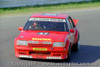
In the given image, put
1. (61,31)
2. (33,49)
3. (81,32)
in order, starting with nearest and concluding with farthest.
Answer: (33,49)
(61,31)
(81,32)

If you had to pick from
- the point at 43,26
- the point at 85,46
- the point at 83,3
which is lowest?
the point at 83,3

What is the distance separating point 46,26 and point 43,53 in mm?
1146

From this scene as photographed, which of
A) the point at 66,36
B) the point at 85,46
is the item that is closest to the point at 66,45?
the point at 66,36

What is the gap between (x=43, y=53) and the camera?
809cm

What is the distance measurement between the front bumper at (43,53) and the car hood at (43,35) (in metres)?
0.29

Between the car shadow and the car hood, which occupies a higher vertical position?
the car hood

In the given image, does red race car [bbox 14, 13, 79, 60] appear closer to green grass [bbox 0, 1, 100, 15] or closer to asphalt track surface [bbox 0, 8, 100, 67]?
asphalt track surface [bbox 0, 8, 100, 67]

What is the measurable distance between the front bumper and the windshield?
1.02m

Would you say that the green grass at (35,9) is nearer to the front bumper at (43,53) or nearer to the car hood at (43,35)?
the car hood at (43,35)

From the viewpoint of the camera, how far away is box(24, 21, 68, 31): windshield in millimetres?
8906

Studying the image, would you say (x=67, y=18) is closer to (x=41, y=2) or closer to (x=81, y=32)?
(x=81, y=32)

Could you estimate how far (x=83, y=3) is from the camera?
31.4 m

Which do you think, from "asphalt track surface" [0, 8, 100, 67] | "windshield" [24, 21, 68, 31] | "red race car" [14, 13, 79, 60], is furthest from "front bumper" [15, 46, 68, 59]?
"windshield" [24, 21, 68, 31]

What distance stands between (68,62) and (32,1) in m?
18.8
